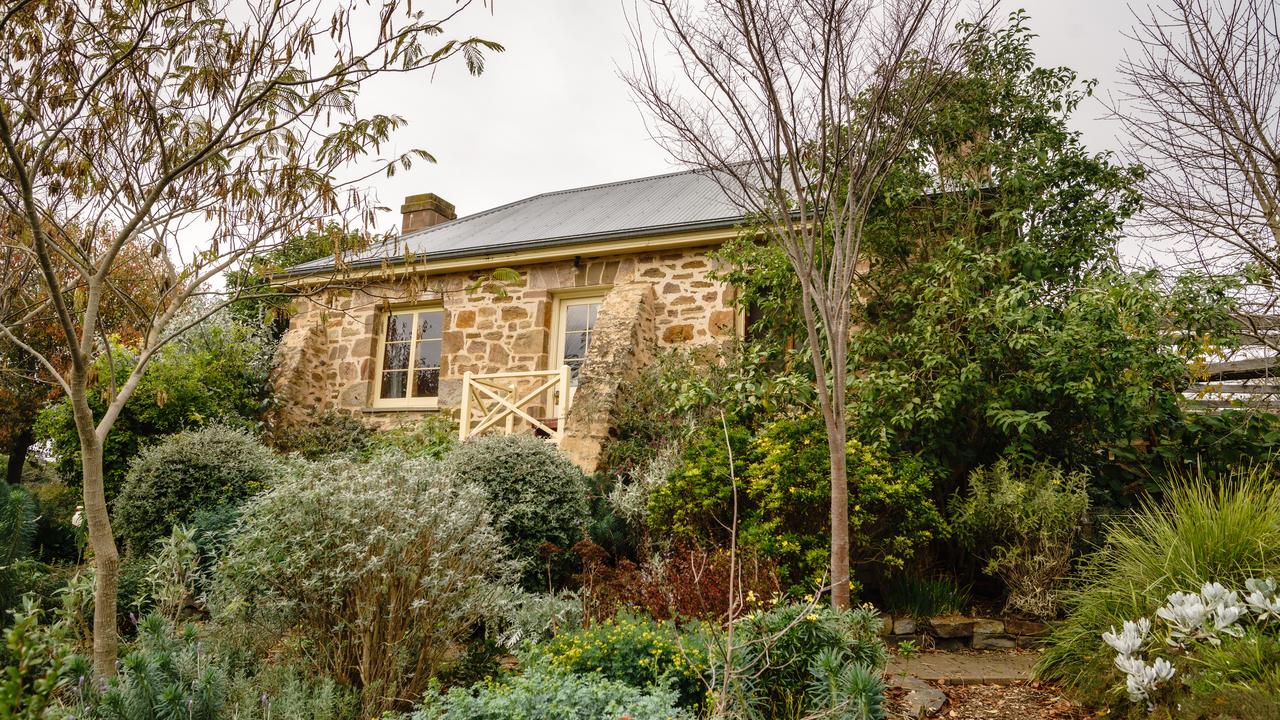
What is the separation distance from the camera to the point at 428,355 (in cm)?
1147

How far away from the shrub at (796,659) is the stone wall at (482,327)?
5.05 meters

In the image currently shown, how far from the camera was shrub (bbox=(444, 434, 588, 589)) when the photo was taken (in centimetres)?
605

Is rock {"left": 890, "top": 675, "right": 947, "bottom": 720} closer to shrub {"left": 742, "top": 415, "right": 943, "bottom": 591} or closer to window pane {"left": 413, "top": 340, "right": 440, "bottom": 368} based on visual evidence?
shrub {"left": 742, "top": 415, "right": 943, "bottom": 591}

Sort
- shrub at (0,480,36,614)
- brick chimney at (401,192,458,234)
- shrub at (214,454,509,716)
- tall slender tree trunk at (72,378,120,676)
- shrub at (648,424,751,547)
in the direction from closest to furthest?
1. tall slender tree trunk at (72,378,120,676)
2. shrub at (214,454,509,716)
3. shrub at (0,480,36,614)
4. shrub at (648,424,751,547)
5. brick chimney at (401,192,458,234)

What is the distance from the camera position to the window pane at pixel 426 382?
11.3m

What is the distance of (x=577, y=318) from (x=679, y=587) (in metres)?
6.52

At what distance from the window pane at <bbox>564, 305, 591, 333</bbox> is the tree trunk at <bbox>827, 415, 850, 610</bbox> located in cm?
614

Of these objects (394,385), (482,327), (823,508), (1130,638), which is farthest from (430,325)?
(1130,638)

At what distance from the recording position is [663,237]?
31.2ft

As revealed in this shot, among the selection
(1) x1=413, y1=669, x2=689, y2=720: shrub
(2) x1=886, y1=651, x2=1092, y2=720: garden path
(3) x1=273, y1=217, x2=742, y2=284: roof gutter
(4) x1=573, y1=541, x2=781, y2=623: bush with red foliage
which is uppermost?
(3) x1=273, y1=217, x2=742, y2=284: roof gutter

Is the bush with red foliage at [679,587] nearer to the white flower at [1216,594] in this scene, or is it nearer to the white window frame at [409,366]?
the white flower at [1216,594]

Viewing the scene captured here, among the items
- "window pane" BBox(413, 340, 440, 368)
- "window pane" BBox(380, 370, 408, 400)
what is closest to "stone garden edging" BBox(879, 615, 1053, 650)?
"window pane" BBox(413, 340, 440, 368)

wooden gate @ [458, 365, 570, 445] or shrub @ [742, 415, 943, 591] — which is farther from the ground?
wooden gate @ [458, 365, 570, 445]

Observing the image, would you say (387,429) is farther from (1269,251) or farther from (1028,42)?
(1269,251)
